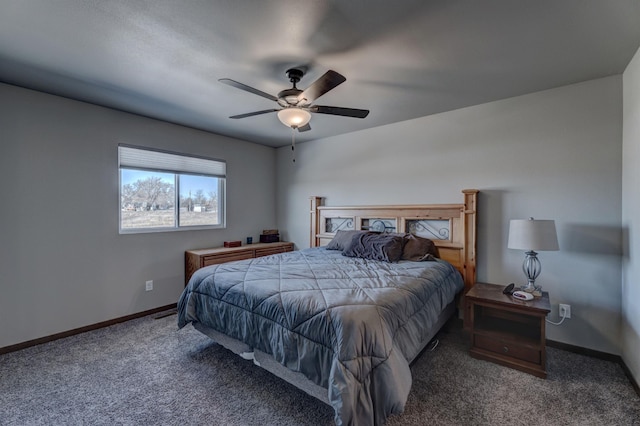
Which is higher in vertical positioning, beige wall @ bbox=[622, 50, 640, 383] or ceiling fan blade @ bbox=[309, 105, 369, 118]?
ceiling fan blade @ bbox=[309, 105, 369, 118]

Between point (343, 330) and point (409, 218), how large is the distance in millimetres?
2332

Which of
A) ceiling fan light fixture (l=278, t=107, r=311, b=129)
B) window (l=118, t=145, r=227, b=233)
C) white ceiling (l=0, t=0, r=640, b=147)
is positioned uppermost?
white ceiling (l=0, t=0, r=640, b=147)

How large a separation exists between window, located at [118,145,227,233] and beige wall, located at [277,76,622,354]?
8.50ft

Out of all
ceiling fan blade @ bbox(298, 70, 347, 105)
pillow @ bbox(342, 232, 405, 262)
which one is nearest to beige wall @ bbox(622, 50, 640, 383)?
pillow @ bbox(342, 232, 405, 262)

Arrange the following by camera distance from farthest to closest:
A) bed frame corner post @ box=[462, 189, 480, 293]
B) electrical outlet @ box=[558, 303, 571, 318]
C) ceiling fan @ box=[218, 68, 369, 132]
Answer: bed frame corner post @ box=[462, 189, 480, 293] < electrical outlet @ box=[558, 303, 571, 318] < ceiling fan @ box=[218, 68, 369, 132]

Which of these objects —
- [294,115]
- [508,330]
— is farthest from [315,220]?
[508,330]

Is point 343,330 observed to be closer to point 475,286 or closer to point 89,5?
point 475,286

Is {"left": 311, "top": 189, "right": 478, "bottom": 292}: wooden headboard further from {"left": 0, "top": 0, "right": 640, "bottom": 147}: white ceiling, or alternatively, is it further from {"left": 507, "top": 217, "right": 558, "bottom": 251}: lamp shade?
{"left": 0, "top": 0, "right": 640, "bottom": 147}: white ceiling

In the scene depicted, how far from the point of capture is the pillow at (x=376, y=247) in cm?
306

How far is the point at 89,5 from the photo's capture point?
5.39 feet

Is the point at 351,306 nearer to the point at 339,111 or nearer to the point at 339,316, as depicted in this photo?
the point at 339,316

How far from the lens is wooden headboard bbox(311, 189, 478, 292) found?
309 centimetres

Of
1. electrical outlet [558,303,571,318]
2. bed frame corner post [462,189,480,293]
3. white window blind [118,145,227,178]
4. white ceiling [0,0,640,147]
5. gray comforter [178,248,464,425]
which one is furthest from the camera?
white window blind [118,145,227,178]

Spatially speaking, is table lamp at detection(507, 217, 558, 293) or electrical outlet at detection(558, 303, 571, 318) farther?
electrical outlet at detection(558, 303, 571, 318)
